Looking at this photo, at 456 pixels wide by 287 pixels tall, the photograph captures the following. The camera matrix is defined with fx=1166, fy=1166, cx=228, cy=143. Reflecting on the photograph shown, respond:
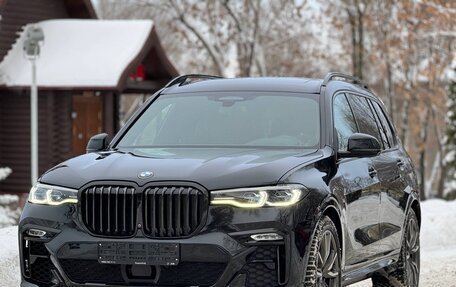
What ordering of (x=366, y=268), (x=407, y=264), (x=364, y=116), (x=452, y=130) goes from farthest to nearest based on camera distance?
(x=452, y=130), (x=407, y=264), (x=364, y=116), (x=366, y=268)

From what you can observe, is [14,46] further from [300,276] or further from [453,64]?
[300,276]

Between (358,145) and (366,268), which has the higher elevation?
(358,145)

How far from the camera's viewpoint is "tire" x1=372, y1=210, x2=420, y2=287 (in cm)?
988

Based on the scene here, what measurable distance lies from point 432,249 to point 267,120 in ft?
31.2

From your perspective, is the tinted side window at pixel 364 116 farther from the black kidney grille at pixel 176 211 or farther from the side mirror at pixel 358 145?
the black kidney grille at pixel 176 211

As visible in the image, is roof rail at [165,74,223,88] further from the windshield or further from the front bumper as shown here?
the front bumper

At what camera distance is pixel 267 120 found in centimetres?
838

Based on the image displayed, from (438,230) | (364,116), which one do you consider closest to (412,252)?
(364,116)

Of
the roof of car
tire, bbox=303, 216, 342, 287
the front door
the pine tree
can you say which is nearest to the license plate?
tire, bbox=303, 216, 342, 287

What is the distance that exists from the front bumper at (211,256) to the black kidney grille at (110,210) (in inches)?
2.6

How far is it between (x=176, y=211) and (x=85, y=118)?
24.9 metres

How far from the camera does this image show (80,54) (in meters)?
29.7

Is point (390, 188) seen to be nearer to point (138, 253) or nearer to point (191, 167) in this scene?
point (191, 167)

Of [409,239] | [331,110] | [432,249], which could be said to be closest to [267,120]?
[331,110]
